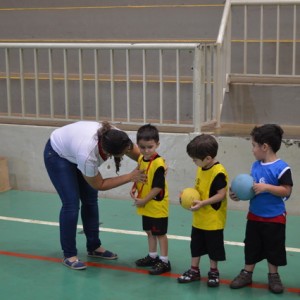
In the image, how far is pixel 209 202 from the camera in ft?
13.4

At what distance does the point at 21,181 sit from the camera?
7.39 m

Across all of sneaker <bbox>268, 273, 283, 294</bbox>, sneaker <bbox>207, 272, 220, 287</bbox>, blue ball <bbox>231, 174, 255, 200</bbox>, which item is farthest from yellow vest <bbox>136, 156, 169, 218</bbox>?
sneaker <bbox>268, 273, 283, 294</bbox>

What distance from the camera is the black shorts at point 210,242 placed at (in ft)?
13.7

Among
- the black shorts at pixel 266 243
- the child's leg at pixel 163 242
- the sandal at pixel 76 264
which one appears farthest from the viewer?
the sandal at pixel 76 264

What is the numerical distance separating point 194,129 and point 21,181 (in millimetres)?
2420

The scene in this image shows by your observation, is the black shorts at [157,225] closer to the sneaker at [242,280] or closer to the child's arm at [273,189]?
the sneaker at [242,280]

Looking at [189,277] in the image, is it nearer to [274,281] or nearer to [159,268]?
[159,268]

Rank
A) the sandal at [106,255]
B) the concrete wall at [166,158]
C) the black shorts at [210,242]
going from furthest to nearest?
the concrete wall at [166,158], the sandal at [106,255], the black shorts at [210,242]

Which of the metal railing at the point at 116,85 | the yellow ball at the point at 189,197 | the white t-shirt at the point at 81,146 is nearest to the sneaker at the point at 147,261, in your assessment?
the yellow ball at the point at 189,197

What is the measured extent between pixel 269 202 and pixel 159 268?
106 centimetres

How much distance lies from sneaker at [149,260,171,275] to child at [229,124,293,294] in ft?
2.32

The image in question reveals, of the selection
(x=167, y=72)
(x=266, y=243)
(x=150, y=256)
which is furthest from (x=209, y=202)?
(x=167, y=72)

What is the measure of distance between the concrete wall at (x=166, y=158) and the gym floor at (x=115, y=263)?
340mm

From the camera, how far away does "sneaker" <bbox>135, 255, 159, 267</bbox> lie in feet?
15.4
